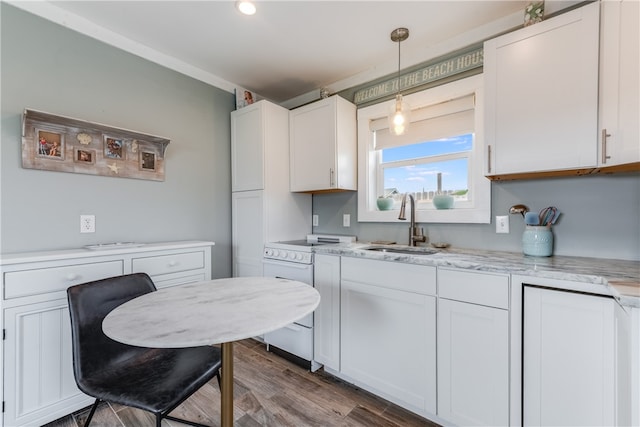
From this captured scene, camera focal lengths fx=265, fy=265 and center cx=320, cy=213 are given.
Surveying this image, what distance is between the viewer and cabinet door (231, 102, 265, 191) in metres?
2.54

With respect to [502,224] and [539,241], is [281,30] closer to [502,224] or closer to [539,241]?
[502,224]

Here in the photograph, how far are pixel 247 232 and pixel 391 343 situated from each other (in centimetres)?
166

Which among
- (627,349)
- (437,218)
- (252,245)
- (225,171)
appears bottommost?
(627,349)

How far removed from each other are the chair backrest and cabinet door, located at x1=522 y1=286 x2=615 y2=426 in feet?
6.88

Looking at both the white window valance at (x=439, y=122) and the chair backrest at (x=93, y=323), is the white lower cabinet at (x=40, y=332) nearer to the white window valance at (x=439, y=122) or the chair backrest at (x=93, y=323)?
the chair backrest at (x=93, y=323)

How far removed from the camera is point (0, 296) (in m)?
1.38

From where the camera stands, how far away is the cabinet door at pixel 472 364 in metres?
1.34

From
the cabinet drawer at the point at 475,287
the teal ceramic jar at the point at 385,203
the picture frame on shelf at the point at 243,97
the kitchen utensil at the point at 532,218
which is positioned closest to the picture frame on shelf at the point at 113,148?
the picture frame on shelf at the point at 243,97

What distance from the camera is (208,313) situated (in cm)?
105

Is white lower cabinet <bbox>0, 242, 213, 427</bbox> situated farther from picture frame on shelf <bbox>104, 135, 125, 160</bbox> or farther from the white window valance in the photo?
the white window valance

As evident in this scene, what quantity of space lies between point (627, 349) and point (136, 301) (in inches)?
78.2

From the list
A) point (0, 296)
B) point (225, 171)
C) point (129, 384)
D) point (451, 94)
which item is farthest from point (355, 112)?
point (0, 296)

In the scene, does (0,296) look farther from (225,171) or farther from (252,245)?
(225,171)

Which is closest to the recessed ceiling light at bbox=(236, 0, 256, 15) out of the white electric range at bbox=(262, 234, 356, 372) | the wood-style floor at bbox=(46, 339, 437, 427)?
the white electric range at bbox=(262, 234, 356, 372)
